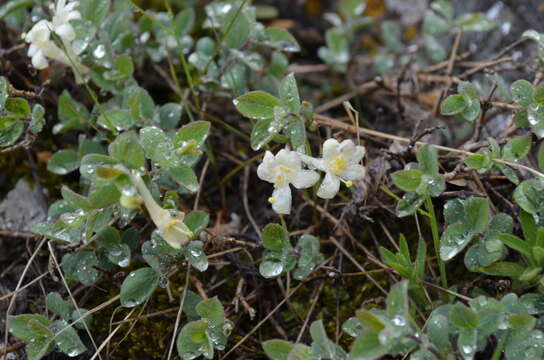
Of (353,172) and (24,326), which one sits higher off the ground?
(353,172)

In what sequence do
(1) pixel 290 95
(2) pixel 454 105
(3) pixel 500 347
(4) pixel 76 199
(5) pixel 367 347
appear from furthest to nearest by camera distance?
(2) pixel 454 105 → (1) pixel 290 95 → (4) pixel 76 199 → (3) pixel 500 347 → (5) pixel 367 347

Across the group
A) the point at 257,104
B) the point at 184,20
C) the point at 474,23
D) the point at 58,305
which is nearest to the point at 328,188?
the point at 257,104

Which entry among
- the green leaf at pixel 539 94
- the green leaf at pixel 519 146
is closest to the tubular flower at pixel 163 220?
the green leaf at pixel 519 146

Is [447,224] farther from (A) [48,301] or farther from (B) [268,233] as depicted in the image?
(A) [48,301]

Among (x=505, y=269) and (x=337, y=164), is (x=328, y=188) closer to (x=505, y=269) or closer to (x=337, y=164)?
(x=337, y=164)

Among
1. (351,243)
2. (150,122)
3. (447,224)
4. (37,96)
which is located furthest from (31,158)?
(447,224)

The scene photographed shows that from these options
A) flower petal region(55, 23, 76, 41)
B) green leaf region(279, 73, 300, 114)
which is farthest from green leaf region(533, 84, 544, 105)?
flower petal region(55, 23, 76, 41)
